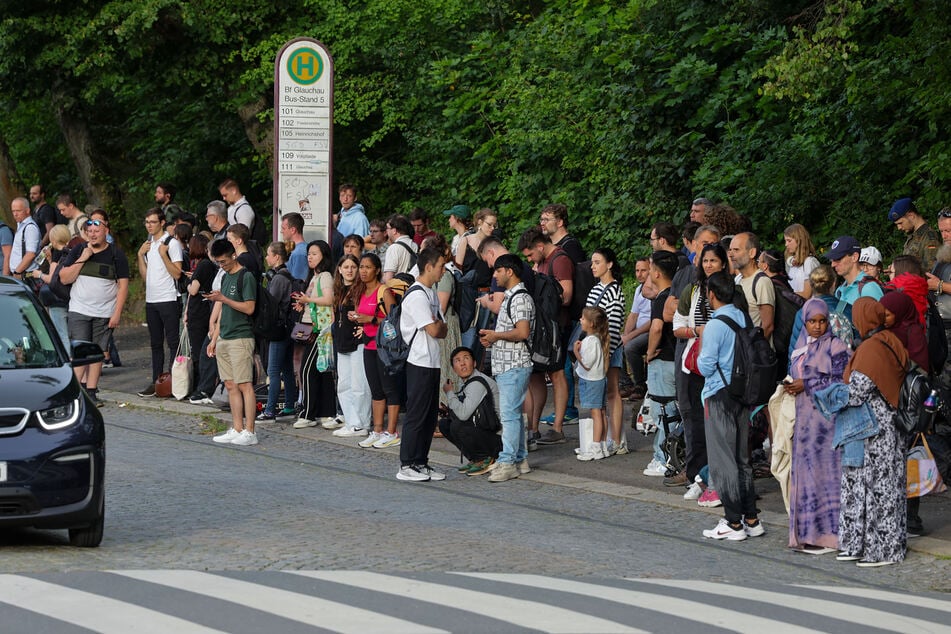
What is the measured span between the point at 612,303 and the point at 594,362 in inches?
35.2

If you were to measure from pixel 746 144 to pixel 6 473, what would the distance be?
1336 cm

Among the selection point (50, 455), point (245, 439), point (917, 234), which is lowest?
point (245, 439)

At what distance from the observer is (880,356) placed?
10016mm

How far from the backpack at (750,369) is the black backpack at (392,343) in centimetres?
356

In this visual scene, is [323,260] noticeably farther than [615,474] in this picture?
Yes

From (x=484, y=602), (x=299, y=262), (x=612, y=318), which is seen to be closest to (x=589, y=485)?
(x=612, y=318)

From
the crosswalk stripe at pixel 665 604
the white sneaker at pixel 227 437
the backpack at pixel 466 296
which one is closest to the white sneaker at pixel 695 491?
the crosswalk stripe at pixel 665 604

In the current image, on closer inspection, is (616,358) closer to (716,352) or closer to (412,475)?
(412,475)

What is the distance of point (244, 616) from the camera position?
7.67 meters

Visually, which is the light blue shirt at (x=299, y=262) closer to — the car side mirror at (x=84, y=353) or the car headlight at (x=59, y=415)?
the car side mirror at (x=84, y=353)

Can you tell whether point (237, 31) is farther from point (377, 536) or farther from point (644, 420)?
point (377, 536)

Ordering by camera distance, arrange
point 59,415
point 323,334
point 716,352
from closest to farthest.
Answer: point 59,415 → point 716,352 → point 323,334

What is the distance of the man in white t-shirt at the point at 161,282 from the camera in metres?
17.9

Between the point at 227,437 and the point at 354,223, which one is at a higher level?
the point at 354,223
